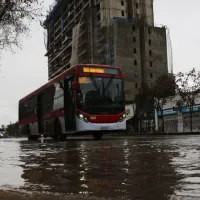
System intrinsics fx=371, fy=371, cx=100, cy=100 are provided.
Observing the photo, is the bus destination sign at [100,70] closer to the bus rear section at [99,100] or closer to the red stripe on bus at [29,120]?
the bus rear section at [99,100]

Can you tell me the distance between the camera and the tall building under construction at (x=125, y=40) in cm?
6969

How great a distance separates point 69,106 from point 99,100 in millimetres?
1545

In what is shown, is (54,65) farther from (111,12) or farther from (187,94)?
(187,94)

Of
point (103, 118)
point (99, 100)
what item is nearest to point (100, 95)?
point (99, 100)

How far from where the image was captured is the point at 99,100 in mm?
17469

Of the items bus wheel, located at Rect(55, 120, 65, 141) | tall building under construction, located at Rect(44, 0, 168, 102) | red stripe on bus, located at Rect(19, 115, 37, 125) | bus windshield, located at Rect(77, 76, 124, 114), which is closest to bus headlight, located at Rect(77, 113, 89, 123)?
bus windshield, located at Rect(77, 76, 124, 114)

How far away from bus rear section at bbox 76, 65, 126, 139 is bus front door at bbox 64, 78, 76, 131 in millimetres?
418

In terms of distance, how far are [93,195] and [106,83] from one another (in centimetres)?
1451

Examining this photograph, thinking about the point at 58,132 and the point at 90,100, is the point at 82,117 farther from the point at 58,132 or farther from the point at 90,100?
the point at 58,132

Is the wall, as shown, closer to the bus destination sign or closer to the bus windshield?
the bus destination sign

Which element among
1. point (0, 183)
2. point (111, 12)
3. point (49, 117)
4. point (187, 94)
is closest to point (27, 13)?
point (49, 117)

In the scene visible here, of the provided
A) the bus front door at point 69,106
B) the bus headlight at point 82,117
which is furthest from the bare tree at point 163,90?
the bus headlight at point 82,117

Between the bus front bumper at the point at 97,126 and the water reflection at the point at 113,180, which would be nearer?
the water reflection at the point at 113,180

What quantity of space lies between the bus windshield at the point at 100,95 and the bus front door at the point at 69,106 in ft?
1.99
